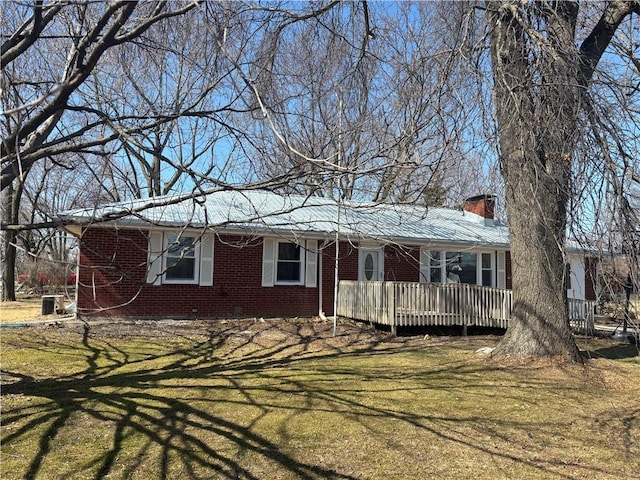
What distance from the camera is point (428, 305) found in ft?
43.4

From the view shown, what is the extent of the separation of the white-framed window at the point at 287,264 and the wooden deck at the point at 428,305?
1693 mm

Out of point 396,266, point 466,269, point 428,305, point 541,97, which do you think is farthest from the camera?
point 466,269

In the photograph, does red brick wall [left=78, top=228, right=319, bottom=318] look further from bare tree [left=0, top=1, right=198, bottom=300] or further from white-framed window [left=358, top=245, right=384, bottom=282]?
bare tree [left=0, top=1, right=198, bottom=300]

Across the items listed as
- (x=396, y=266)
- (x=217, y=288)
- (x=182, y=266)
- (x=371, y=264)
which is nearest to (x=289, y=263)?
(x=217, y=288)

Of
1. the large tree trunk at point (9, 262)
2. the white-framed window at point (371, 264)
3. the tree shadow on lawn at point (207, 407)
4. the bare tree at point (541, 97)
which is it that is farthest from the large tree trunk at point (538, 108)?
the large tree trunk at point (9, 262)

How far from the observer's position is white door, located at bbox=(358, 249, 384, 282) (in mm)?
16641

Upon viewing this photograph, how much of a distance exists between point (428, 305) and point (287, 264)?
15.6ft

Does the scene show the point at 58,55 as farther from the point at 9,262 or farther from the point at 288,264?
the point at 9,262

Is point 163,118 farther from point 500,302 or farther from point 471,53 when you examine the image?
point 500,302

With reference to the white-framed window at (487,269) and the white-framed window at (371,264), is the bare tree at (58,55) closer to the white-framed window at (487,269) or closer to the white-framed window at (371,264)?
the white-framed window at (371,264)

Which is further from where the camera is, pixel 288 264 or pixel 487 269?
pixel 487 269

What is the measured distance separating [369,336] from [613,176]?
8.83 m

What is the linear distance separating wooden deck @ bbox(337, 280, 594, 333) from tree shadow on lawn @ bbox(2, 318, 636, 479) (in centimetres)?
269

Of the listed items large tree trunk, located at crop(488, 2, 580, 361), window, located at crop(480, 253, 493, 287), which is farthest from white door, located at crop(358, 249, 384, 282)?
large tree trunk, located at crop(488, 2, 580, 361)
